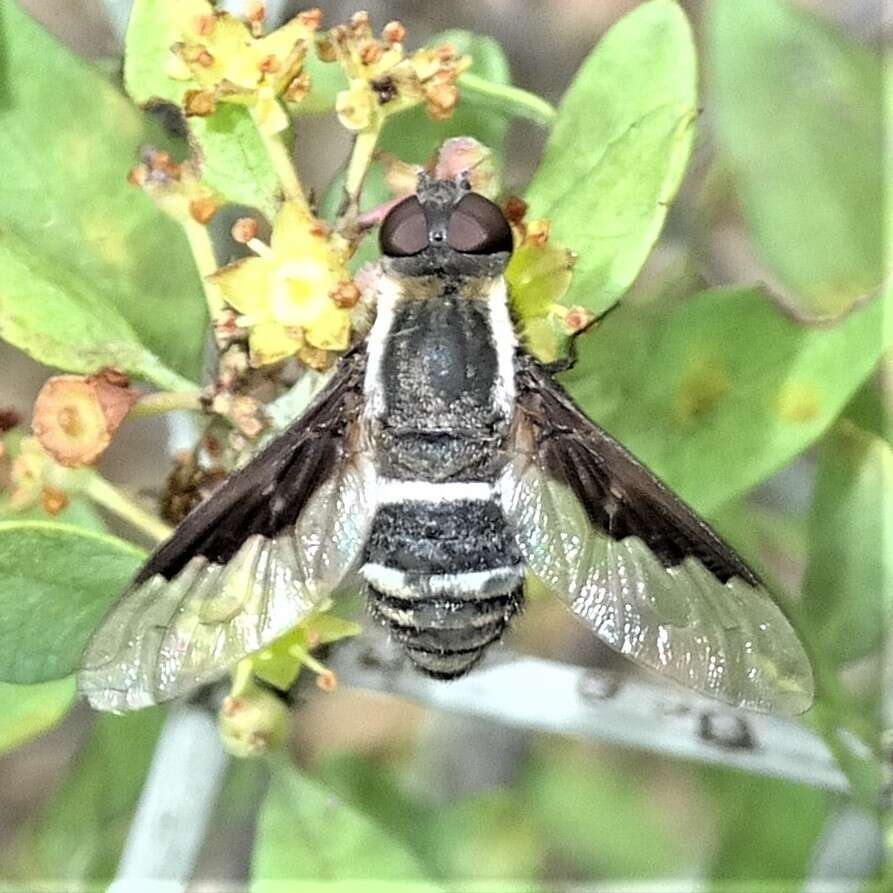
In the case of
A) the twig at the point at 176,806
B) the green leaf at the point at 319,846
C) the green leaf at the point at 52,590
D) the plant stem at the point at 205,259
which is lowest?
the green leaf at the point at 319,846

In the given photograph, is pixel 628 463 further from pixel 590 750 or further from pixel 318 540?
pixel 590 750

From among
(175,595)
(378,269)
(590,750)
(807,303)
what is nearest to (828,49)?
(807,303)

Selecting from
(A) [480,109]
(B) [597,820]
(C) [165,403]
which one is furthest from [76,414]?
(B) [597,820]

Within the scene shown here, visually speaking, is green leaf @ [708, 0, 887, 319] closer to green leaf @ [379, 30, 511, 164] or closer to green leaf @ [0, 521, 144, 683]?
green leaf @ [379, 30, 511, 164]

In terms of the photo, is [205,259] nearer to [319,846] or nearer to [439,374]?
[439,374]

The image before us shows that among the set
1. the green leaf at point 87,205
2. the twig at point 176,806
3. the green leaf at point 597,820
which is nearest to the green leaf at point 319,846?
the twig at point 176,806

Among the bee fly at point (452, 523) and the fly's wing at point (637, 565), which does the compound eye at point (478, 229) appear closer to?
the bee fly at point (452, 523)

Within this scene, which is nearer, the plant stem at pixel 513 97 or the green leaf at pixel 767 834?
the plant stem at pixel 513 97
